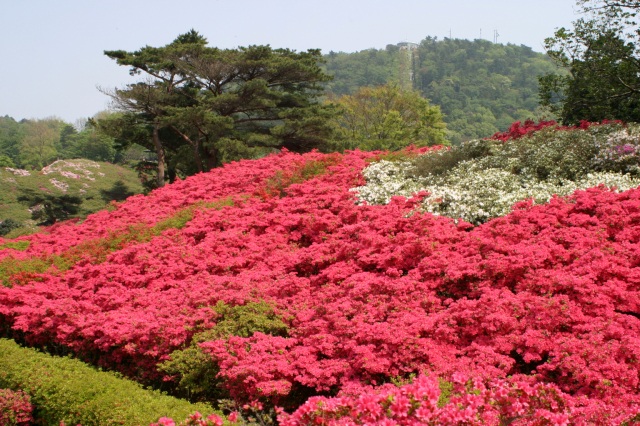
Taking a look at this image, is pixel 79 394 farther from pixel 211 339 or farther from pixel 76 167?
pixel 76 167

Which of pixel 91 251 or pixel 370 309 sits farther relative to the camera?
pixel 91 251

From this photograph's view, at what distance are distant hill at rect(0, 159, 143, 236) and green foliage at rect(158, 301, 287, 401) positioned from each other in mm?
29563

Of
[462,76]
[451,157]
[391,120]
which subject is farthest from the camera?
[462,76]

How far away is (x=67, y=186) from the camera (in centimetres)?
4012

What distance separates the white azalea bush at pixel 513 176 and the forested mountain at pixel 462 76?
5369cm

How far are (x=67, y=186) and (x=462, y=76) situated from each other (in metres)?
67.7

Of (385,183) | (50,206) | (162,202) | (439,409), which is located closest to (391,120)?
(50,206)

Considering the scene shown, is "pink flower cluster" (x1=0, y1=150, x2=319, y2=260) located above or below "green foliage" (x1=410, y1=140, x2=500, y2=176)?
below

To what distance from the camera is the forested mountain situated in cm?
7225

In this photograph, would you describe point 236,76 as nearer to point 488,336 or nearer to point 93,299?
point 93,299

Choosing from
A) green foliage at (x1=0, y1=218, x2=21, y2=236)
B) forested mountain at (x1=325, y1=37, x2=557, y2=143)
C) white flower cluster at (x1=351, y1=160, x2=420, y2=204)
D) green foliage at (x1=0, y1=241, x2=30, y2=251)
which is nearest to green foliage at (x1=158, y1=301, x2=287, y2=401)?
white flower cluster at (x1=351, y1=160, x2=420, y2=204)

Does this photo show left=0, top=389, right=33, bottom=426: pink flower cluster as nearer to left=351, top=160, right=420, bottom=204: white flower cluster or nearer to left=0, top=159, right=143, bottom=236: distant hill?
left=351, top=160, right=420, bottom=204: white flower cluster

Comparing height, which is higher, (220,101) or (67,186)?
(220,101)

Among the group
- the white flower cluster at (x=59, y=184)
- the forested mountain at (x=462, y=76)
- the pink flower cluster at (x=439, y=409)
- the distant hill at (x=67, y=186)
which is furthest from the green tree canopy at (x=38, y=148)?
the pink flower cluster at (x=439, y=409)
